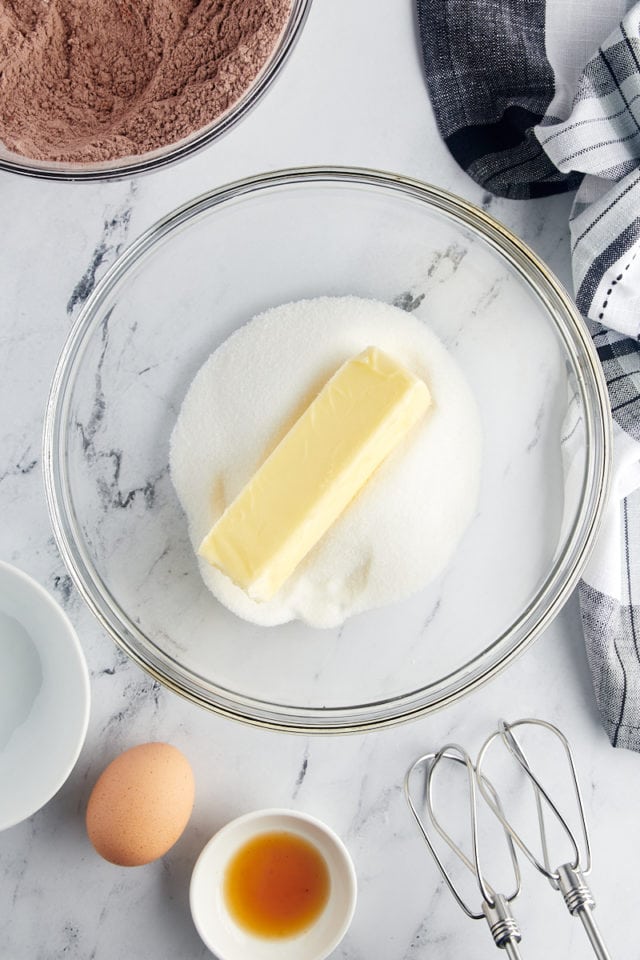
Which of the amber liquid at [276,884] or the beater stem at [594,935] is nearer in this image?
the beater stem at [594,935]

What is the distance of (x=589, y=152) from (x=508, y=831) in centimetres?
78

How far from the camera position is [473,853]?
3.29 feet

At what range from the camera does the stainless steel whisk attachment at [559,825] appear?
89 centimetres

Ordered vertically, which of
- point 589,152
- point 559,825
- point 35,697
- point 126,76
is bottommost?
point 35,697

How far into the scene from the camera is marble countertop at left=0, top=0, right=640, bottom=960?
97 centimetres

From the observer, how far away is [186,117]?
0.82 metres

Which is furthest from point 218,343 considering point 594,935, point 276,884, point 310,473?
point 594,935

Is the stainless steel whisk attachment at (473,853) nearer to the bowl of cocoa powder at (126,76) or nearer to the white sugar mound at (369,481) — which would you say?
the white sugar mound at (369,481)

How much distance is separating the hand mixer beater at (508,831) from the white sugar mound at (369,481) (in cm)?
25

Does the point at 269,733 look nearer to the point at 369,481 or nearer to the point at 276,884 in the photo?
the point at 276,884

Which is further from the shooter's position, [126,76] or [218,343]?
[218,343]

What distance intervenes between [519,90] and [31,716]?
93cm

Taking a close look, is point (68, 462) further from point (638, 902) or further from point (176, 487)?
point (638, 902)

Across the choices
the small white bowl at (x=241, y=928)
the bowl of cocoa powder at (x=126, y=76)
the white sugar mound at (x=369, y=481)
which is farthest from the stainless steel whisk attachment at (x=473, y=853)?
the bowl of cocoa powder at (x=126, y=76)
